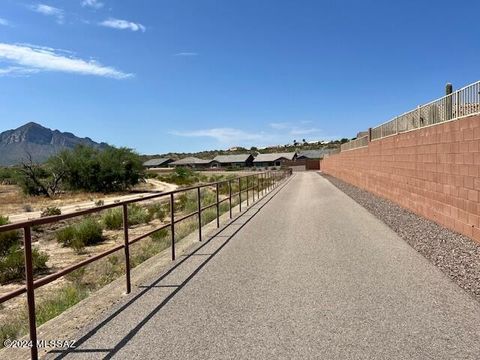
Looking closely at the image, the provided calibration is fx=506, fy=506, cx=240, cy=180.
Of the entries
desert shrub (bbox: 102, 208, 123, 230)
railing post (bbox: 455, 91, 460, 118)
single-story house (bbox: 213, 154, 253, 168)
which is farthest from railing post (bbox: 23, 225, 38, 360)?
single-story house (bbox: 213, 154, 253, 168)

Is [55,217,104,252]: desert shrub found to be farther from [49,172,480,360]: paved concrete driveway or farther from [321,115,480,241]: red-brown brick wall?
[321,115,480,241]: red-brown brick wall

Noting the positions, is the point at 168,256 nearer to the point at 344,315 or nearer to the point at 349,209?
the point at 344,315

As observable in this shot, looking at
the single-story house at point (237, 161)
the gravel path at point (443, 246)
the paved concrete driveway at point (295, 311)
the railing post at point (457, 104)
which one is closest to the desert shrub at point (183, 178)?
the single-story house at point (237, 161)

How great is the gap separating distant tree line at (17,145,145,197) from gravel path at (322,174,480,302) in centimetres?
4746

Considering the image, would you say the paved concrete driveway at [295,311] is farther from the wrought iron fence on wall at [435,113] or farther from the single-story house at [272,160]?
the single-story house at [272,160]

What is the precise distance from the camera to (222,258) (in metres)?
9.65

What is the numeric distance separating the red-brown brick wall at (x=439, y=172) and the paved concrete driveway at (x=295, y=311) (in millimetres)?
2237

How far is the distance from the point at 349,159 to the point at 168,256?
3341 cm

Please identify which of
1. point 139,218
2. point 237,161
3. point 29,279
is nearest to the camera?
point 29,279

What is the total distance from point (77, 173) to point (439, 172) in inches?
2053

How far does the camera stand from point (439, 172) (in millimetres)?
13523

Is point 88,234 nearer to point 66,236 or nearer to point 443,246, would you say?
point 66,236

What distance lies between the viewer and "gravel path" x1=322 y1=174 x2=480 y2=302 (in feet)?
25.6

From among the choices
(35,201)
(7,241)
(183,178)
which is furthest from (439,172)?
(183,178)
